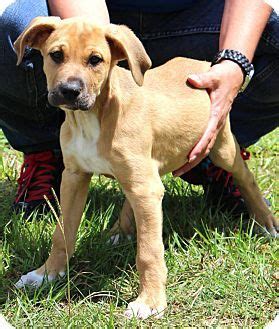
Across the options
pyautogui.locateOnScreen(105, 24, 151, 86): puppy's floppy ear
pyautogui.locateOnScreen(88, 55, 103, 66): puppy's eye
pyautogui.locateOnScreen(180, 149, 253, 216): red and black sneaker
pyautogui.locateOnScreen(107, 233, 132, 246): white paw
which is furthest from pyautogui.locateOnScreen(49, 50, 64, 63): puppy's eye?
pyautogui.locateOnScreen(180, 149, 253, 216): red and black sneaker

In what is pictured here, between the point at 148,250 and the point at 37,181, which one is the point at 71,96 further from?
the point at 37,181

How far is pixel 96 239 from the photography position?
3375mm

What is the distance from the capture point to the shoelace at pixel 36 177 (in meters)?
3.83

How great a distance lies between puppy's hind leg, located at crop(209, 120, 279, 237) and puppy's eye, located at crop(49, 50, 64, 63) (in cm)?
111

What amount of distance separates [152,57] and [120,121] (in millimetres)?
1030

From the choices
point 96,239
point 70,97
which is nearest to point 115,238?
point 96,239

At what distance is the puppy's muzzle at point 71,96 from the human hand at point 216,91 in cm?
77

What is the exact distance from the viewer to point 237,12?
11.2 ft

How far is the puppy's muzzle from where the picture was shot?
261 cm

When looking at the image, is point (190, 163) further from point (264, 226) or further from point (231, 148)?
point (264, 226)

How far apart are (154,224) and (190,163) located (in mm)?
600

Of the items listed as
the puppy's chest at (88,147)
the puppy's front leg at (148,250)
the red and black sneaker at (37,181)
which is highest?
the puppy's chest at (88,147)

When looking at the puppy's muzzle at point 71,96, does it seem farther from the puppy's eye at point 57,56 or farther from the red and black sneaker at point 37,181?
the red and black sneaker at point 37,181

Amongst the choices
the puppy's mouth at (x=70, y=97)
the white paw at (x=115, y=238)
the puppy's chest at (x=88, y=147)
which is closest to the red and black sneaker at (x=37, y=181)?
the white paw at (x=115, y=238)
